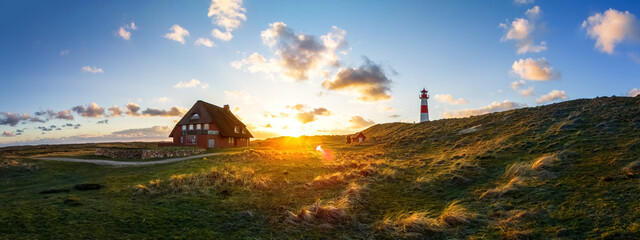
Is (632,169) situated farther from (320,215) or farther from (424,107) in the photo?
(424,107)

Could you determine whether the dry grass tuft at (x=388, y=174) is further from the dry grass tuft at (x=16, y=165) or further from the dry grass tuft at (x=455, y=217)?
the dry grass tuft at (x=16, y=165)

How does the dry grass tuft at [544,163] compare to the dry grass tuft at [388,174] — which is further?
the dry grass tuft at [388,174]

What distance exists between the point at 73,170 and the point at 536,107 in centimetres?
5099

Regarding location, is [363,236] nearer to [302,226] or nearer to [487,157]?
[302,226]

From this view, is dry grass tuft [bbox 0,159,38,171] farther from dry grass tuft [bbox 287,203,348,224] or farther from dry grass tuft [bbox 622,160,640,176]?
dry grass tuft [bbox 622,160,640,176]

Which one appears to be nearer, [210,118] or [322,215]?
[322,215]

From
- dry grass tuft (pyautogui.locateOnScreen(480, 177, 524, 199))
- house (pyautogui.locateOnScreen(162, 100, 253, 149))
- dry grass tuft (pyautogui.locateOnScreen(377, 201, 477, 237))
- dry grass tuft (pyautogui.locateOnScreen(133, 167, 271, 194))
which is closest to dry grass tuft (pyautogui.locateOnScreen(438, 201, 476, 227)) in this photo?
dry grass tuft (pyautogui.locateOnScreen(377, 201, 477, 237))

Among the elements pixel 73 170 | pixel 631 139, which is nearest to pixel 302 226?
pixel 631 139

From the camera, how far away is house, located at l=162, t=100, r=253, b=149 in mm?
43656

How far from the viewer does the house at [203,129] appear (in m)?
43.7

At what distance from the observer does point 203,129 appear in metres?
43.9

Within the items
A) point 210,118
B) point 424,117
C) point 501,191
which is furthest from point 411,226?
point 424,117

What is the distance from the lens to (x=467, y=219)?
8828 mm

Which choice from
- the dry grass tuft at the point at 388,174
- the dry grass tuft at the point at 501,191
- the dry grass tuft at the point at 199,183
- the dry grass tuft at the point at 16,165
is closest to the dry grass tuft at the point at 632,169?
the dry grass tuft at the point at 501,191
